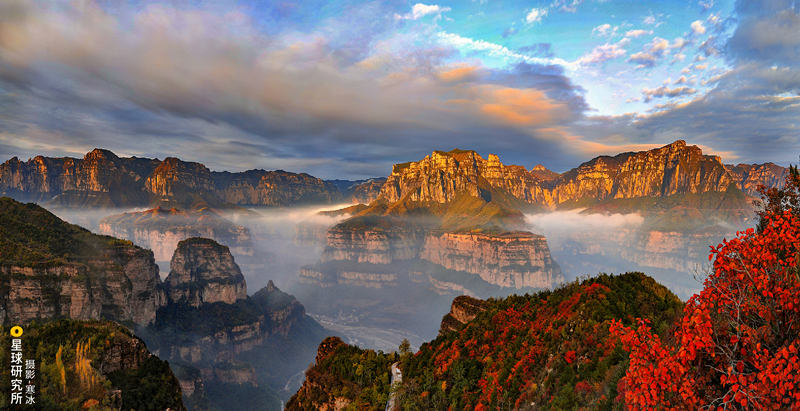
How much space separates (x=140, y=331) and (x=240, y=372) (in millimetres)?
45723

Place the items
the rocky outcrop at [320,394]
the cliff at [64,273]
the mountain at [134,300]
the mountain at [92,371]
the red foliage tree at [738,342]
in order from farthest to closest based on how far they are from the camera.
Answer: the mountain at [134,300]
the cliff at [64,273]
the rocky outcrop at [320,394]
the mountain at [92,371]
the red foliage tree at [738,342]

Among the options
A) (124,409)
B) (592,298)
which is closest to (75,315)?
(124,409)

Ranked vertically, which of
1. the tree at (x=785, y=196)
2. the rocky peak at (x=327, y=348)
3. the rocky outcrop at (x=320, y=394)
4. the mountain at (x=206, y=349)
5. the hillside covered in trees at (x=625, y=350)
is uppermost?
the tree at (x=785, y=196)

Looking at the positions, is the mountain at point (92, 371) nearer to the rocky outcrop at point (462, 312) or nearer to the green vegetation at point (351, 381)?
the green vegetation at point (351, 381)

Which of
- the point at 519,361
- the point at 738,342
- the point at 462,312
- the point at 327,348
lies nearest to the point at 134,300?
the point at 327,348

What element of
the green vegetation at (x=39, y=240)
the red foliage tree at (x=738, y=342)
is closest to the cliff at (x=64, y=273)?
the green vegetation at (x=39, y=240)

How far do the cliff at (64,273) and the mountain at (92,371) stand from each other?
52.1 metres

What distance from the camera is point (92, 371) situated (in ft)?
149

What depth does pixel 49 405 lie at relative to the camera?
1425 inches

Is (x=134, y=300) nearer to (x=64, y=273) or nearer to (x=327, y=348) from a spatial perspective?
(x=64, y=273)

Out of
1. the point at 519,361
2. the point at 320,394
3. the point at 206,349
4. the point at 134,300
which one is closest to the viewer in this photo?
the point at 519,361

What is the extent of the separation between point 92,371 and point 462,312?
56.0m

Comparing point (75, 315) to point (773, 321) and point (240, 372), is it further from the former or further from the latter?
point (773, 321)

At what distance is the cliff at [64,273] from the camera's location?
309 ft
